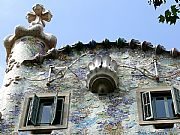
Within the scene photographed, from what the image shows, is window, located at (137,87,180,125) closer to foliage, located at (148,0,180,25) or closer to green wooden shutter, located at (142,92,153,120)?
green wooden shutter, located at (142,92,153,120)

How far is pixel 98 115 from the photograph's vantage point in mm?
10633

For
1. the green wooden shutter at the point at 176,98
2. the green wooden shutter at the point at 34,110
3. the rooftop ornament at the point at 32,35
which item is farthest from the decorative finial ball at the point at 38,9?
the green wooden shutter at the point at 176,98

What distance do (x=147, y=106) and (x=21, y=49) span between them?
4.07 meters

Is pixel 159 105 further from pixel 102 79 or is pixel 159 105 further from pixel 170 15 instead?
pixel 170 15

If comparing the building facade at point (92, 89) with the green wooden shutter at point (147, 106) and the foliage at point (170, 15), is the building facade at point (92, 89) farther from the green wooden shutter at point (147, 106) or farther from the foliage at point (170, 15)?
the foliage at point (170, 15)

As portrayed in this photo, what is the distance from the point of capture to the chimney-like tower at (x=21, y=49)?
11.4 m

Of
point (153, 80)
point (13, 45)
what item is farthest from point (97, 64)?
point (13, 45)

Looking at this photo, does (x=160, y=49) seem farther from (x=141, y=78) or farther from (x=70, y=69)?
(x=70, y=69)

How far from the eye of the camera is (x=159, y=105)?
1089 cm

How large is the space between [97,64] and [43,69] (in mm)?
1515

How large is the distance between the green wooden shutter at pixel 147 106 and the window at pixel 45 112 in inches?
62.9

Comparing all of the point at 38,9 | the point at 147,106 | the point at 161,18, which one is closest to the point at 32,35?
the point at 38,9

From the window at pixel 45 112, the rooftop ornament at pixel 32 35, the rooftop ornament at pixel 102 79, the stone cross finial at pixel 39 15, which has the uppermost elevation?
the stone cross finial at pixel 39 15

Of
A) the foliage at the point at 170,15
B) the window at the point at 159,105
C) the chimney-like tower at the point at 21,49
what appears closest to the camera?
the foliage at the point at 170,15
